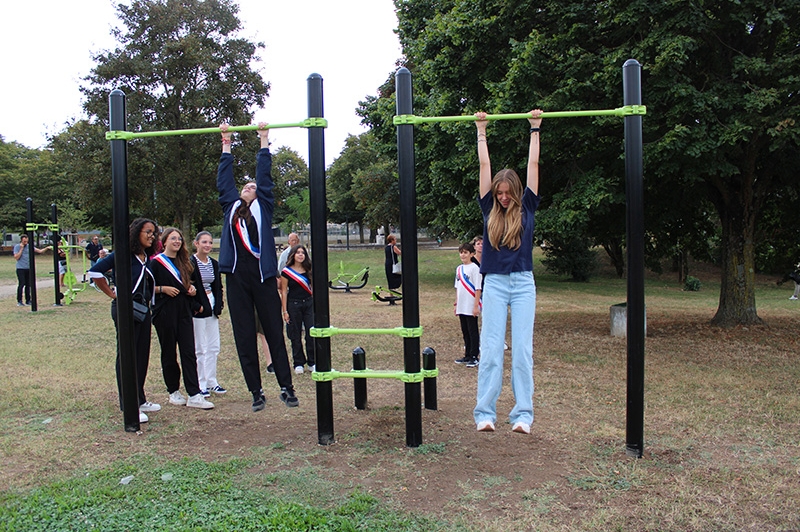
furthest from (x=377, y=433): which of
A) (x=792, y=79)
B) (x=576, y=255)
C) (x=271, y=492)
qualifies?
(x=576, y=255)

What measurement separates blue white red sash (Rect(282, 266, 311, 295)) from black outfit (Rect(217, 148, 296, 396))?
8.59ft

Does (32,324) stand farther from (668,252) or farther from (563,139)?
(668,252)

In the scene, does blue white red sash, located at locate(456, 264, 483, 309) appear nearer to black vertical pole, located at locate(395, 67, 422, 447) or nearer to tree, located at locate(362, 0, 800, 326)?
tree, located at locate(362, 0, 800, 326)

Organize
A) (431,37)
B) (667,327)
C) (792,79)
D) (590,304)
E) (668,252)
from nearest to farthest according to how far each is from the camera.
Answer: (792,79), (431,37), (667,327), (668,252), (590,304)

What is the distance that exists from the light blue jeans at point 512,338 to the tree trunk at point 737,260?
325 inches

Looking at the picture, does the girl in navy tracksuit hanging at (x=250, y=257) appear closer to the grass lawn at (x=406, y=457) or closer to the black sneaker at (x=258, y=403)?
the black sneaker at (x=258, y=403)

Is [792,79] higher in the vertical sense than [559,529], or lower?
higher

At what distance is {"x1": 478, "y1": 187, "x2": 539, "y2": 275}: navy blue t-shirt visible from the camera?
180 inches

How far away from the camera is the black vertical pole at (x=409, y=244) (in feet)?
15.5

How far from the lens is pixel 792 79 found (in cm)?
845

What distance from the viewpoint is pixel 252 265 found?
5316 millimetres

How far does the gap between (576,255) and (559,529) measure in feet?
83.1

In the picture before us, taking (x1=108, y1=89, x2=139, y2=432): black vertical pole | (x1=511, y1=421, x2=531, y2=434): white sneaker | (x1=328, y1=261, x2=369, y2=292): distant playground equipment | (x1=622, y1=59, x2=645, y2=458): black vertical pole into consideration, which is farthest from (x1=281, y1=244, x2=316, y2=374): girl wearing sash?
(x1=328, y1=261, x2=369, y2=292): distant playground equipment

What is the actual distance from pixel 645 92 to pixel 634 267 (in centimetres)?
518
